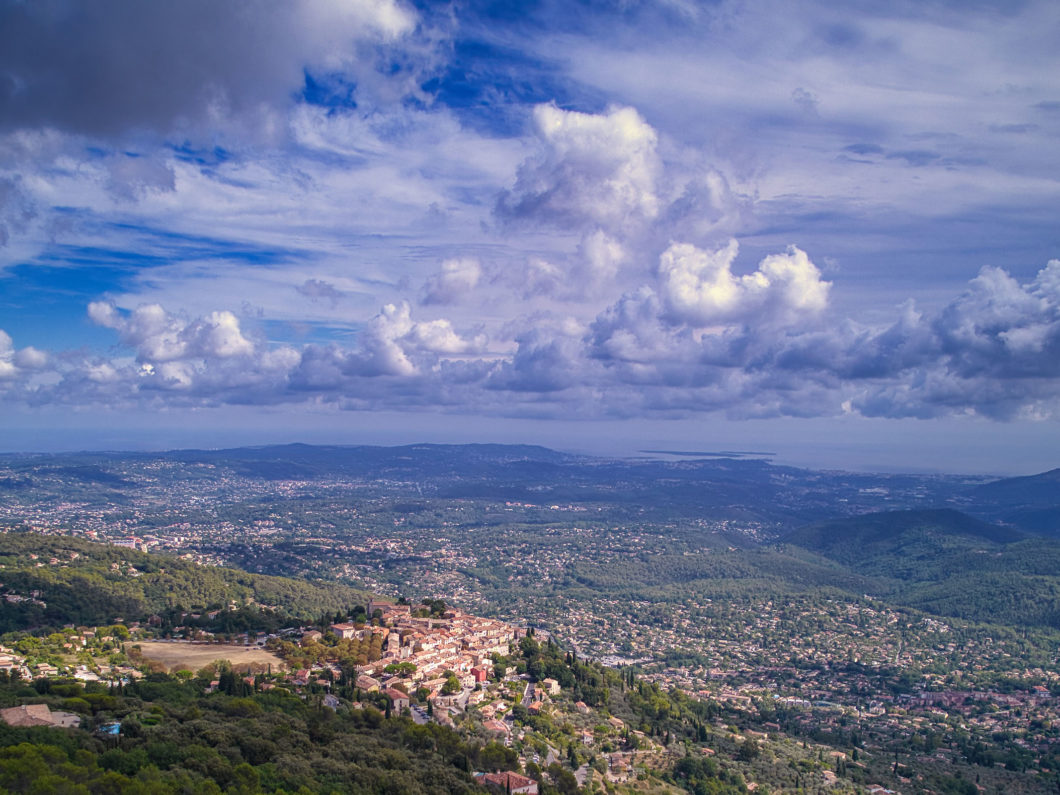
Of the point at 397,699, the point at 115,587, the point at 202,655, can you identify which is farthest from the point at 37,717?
the point at 115,587

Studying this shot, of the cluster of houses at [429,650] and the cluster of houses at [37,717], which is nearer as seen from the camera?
the cluster of houses at [37,717]

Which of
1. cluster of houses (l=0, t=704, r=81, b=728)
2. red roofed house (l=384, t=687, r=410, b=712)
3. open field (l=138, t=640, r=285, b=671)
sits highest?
cluster of houses (l=0, t=704, r=81, b=728)

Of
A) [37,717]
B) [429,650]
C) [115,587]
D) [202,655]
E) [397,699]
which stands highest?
[37,717]

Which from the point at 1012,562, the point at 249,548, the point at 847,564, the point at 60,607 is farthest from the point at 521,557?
the point at 60,607

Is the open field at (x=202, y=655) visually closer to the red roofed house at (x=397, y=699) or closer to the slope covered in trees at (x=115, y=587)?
the red roofed house at (x=397, y=699)

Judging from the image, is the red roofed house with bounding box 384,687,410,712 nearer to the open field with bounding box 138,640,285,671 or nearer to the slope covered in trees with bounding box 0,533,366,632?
the open field with bounding box 138,640,285,671

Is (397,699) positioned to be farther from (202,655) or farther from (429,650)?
(202,655)

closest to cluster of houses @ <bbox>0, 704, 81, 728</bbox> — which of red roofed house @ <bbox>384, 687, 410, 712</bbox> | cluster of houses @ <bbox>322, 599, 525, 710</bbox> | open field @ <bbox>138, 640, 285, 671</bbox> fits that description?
open field @ <bbox>138, 640, 285, 671</bbox>

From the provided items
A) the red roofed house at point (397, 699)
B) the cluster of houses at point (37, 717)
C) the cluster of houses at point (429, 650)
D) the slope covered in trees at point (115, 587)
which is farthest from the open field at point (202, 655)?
the cluster of houses at point (37, 717)
